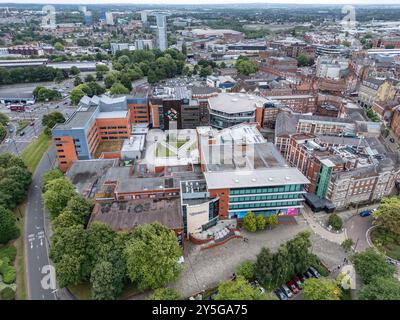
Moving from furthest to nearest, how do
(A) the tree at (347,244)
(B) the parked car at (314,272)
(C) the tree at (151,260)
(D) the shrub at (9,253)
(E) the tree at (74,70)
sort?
(E) the tree at (74,70)
(A) the tree at (347,244)
(D) the shrub at (9,253)
(B) the parked car at (314,272)
(C) the tree at (151,260)

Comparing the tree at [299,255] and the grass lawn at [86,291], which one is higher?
the tree at [299,255]

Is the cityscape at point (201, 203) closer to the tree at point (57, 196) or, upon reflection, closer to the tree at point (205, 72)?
the tree at point (57, 196)

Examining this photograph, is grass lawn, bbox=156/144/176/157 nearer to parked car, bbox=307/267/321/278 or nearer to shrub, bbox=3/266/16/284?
shrub, bbox=3/266/16/284

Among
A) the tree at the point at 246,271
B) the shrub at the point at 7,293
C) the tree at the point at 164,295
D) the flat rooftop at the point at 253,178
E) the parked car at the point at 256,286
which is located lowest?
the parked car at the point at 256,286

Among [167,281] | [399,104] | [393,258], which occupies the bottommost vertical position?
[393,258]

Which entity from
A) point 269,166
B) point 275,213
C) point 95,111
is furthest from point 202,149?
point 95,111

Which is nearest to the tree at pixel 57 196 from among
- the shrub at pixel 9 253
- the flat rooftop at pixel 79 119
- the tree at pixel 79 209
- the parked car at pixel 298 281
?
the tree at pixel 79 209

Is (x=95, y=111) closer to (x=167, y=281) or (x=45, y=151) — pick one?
(x=45, y=151)
